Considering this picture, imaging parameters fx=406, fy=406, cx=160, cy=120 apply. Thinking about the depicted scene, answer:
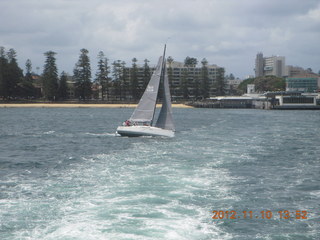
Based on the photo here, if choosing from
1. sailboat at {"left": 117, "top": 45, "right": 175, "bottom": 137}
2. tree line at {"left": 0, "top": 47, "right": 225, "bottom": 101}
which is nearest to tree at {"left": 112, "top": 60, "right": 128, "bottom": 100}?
tree line at {"left": 0, "top": 47, "right": 225, "bottom": 101}

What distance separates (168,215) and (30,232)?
562 centimetres

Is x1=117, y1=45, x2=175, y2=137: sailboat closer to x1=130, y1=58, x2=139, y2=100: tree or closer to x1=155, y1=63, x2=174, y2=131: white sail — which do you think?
x1=155, y1=63, x2=174, y2=131: white sail

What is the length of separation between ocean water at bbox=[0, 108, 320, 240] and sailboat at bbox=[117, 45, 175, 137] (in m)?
5.30

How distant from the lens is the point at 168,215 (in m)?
17.3

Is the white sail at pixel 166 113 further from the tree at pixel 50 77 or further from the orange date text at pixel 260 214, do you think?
the tree at pixel 50 77

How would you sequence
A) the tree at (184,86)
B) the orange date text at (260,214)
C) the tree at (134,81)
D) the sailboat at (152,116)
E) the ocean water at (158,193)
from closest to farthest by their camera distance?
the ocean water at (158,193) < the orange date text at (260,214) < the sailboat at (152,116) < the tree at (134,81) < the tree at (184,86)

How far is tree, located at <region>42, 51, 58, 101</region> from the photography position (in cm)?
15725

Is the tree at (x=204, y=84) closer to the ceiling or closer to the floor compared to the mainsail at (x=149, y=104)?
closer to the ceiling

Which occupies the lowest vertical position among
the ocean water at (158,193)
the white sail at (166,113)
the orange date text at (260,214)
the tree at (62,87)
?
the orange date text at (260,214)

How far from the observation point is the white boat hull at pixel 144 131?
4359 centimetres

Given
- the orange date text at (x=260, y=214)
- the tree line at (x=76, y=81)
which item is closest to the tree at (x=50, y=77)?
the tree line at (x=76, y=81)

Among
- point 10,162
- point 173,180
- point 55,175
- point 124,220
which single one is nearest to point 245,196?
point 173,180

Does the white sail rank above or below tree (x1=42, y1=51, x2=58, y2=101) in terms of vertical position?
below

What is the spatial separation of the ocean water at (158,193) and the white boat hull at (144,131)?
5.04 metres
